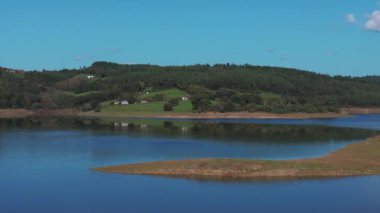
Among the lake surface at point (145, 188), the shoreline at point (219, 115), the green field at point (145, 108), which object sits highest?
the green field at point (145, 108)

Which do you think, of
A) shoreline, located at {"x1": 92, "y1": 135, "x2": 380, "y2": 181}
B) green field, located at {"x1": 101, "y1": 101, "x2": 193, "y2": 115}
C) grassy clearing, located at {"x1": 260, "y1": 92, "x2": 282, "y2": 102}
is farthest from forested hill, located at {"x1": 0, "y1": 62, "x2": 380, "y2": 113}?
shoreline, located at {"x1": 92, "y1": 135, "x2": 380, "y2": 181}

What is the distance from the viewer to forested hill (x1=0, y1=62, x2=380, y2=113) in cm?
15075

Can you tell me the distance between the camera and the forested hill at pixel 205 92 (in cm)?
15075

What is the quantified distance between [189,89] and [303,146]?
99.5 m

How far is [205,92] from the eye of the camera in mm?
151500

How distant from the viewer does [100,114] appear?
14988 cm

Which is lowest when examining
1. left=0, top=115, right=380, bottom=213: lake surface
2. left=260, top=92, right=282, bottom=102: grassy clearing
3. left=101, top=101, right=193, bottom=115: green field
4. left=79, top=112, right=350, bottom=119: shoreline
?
left=0, top=115, right=380, bottom=213: lake surface

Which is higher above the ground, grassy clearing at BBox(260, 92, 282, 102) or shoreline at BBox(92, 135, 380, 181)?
grassy clearing at BBox(260, 92, 282, 102)

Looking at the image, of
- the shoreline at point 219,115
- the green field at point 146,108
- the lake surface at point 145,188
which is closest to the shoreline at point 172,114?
the shoreline at point 219,115

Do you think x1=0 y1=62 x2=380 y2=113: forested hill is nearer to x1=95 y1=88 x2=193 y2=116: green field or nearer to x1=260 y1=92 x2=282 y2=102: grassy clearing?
x1=260 y1=92 x2=282 y2=102: grassy clearing

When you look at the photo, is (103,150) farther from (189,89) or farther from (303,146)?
(189,89)

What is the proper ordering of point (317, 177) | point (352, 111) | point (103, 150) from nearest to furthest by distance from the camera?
1. point (317, 177)
2. point (103, 150)
3. point (352, 111)

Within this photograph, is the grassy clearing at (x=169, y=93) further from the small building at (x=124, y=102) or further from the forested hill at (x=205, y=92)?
the small building at (x=124, y=102)

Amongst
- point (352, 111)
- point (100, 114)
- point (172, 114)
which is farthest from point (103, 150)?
point (352, 111)
